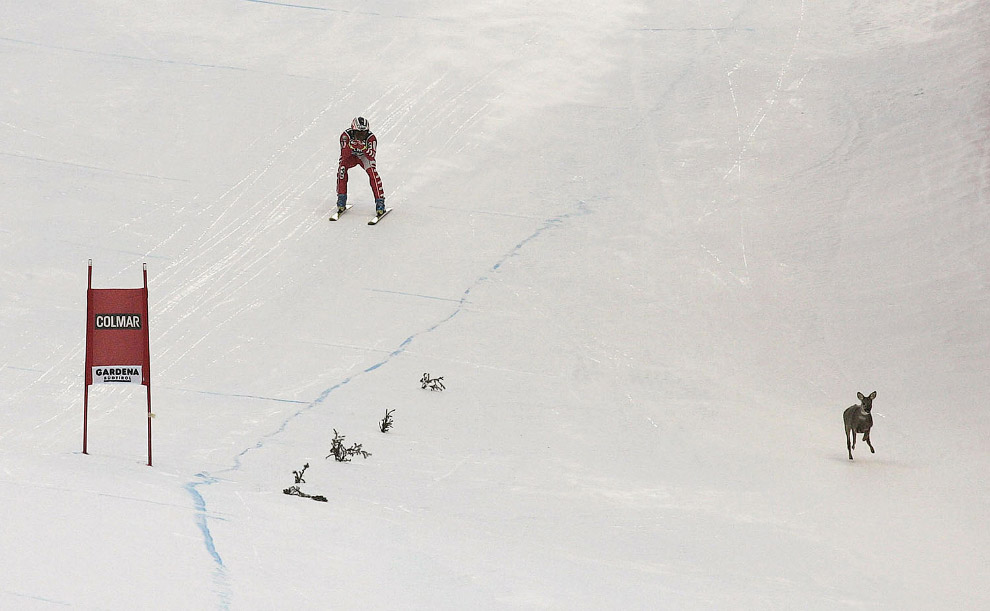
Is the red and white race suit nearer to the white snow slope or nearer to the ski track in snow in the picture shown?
the white snow slope

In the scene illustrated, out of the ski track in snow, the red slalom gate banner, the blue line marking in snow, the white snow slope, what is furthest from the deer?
the red slalom gate banner

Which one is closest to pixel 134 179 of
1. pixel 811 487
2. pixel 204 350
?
pixel 204 350

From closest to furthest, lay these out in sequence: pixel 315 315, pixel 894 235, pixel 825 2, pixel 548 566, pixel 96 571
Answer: pixel 96 571 < pixel 548 566 < pixel 315 315 < pixel 894 235 < pixel 825 2

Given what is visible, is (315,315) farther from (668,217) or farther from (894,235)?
(894,235)

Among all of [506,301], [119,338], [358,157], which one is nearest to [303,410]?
[119,338]

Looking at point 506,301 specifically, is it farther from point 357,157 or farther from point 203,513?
point 203,513

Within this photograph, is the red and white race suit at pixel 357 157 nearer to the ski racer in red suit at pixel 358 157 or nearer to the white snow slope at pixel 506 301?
the ski racer in red suit at pixel 358 157
